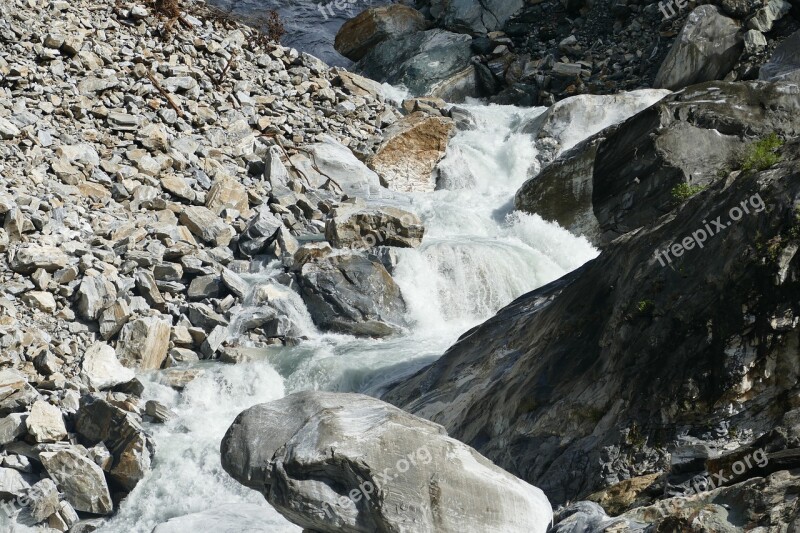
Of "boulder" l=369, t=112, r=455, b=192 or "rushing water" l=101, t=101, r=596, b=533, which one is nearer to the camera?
"rushing water" l=101, t=101, r=596, b=533

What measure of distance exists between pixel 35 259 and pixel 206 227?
285 cm

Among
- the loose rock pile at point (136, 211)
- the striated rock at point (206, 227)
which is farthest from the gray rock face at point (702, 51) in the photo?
the striated rock at point (206, 227)

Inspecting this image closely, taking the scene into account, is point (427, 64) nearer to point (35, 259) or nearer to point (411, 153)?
point (411, 153)

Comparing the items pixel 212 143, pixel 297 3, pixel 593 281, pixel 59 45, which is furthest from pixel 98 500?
pixel 297 3

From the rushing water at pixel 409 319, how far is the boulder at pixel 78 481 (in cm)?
24

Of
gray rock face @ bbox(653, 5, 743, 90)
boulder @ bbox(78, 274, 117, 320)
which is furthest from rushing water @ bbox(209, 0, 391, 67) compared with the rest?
boulder @ bbox(78, 274, 117, 320)

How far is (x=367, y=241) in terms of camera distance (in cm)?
1322

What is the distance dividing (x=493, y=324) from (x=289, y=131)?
9651 millimetres

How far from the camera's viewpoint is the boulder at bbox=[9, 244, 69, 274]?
35.2ft

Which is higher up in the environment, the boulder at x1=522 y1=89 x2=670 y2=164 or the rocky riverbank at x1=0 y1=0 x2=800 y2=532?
the boulder at x1=522 y1=89 x2=670 y2=164

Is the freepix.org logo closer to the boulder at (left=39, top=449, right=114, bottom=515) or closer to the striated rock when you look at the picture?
the boulder at (left=39, top=449, right=114, bottom=515)

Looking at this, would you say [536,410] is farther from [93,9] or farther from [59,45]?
[93,9]

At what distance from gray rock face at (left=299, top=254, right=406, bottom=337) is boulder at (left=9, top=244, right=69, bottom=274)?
3180 millimetres

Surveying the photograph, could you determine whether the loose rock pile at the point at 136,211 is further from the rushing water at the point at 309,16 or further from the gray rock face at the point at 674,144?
the rushing water at the point at 309,16
